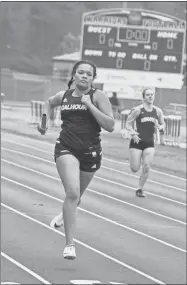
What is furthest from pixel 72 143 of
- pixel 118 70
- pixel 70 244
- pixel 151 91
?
pixel 118 70

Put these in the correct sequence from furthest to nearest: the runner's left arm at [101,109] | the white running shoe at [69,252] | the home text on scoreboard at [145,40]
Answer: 1. the home text on scoreboard at [145,40]
2. the white running shoe at [69,252]
3. the runner's left arm at [101,109]

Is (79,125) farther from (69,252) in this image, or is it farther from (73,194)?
(69,252)

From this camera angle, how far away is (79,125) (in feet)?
33.5

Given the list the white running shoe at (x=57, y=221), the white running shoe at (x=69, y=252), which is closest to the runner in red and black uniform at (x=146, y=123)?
the white running shoe at (x=57, y=221)

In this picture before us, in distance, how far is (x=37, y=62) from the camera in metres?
153

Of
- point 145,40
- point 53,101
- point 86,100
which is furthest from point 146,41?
point 86,100

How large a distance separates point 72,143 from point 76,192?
0.57 meters

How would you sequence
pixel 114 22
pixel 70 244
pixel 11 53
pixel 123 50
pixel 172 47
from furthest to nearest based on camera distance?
pixel 123 50
pixel 172 47
pixel 114 22
pixel 11 53
pixel 70 244

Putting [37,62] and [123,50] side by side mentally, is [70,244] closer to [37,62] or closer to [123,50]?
[123,50]

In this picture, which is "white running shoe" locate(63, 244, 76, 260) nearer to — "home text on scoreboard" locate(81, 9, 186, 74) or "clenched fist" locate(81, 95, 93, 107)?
"clenched fist" locate(81, 95, 93, 107)

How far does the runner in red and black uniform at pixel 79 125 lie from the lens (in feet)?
33.3

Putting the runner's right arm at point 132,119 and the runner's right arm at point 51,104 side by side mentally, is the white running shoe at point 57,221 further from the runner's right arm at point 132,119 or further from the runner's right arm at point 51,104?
the runner's right arm at point 51,104

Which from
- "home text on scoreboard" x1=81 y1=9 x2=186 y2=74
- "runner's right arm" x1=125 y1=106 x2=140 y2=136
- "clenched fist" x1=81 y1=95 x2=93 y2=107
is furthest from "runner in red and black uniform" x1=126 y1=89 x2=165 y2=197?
"home text on scoreboard" x1=81 y1=9 x2=186 y2=74

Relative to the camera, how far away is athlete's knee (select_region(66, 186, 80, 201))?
10.4 metres
